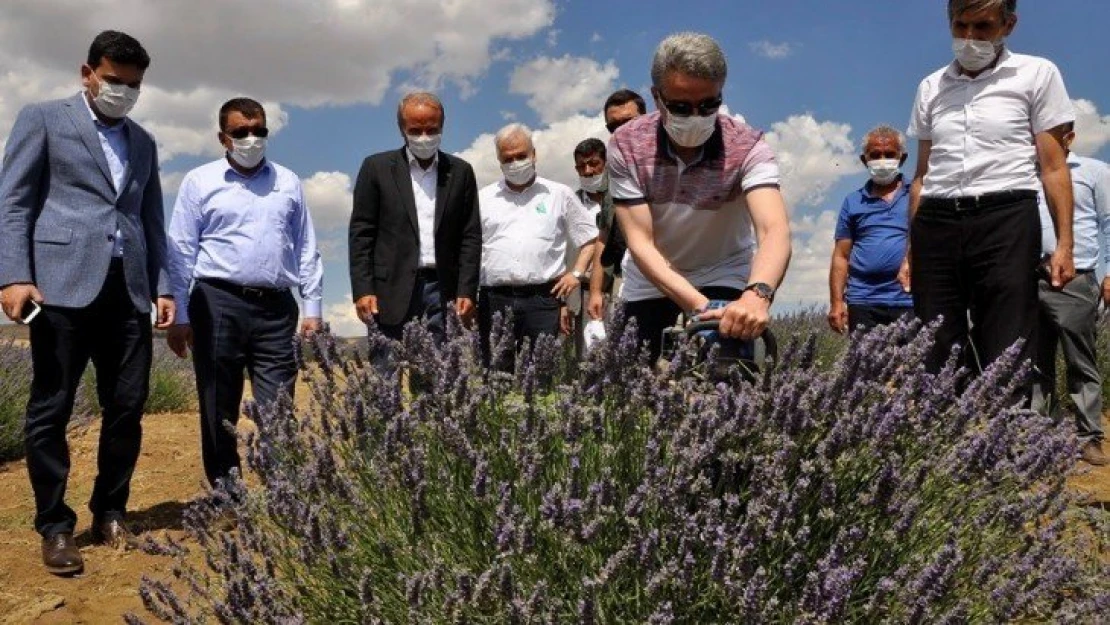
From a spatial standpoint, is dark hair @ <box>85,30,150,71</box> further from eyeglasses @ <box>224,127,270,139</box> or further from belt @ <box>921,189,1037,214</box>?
belt @ <box>921,189,1037,214</box>

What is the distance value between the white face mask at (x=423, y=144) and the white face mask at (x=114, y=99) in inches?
50.6

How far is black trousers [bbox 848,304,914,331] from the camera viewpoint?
17.2 ft

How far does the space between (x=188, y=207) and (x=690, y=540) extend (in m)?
3.38

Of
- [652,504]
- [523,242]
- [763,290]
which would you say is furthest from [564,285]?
[652,504]

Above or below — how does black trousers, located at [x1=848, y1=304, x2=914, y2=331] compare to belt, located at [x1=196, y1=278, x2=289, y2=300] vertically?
below

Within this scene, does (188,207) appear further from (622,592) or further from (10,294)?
(622,592)

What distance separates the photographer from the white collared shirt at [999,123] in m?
3.32

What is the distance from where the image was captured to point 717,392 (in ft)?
6.47

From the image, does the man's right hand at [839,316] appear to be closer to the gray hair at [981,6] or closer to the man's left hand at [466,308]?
the man's left hand at [466,308]

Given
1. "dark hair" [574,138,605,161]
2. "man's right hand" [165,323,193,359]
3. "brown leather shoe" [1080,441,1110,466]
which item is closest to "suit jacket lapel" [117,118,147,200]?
"man's right hand" [165,323,193,359]

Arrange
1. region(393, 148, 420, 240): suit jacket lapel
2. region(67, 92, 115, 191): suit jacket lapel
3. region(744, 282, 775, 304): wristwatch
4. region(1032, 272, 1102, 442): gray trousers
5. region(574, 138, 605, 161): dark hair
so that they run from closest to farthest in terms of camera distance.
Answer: region(744, 282, 775, 304): wristwatch < region(67, 92, 115, 191): suit jacket lapel < region(393, 148, 420, 240): suit jacket lapel < region(1032, 272, 1102, 442): gray trousers < region(574, 138, 605, 161): dark hair

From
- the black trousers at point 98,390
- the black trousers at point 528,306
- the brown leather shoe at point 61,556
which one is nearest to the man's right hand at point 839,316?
the black trousers at point 528,306

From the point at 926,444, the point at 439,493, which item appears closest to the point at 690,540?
the point at 439,493

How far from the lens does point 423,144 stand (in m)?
4.64
